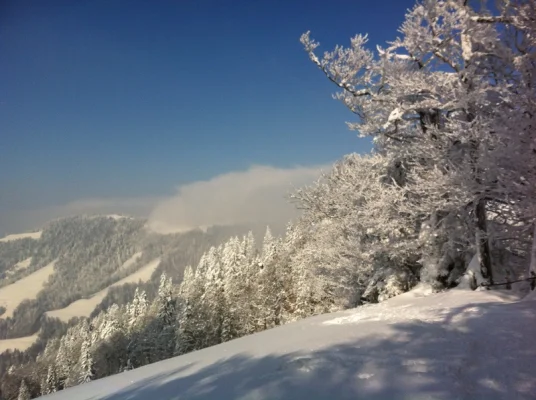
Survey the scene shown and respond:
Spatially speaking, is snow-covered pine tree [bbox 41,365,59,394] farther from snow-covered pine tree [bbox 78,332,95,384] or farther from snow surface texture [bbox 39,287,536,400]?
snow surface texture [bbox 39,287,536,400]

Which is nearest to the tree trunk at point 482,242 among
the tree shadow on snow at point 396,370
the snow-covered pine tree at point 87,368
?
the tree shadow on snow at point 396,370

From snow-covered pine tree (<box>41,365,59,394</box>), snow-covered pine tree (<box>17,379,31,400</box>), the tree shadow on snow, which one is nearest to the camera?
the tree shadow on snow

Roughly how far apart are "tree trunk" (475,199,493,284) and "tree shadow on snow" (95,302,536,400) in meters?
4.79

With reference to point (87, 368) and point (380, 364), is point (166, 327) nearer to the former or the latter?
point (87, 368)

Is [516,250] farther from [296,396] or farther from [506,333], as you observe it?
[296,396]

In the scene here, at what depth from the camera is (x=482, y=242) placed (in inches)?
406

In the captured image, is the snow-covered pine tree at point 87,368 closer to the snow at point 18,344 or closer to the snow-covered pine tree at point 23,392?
the snow-covered pine tree at point 23,392

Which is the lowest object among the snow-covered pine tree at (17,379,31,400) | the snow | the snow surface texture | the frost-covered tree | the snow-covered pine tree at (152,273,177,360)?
the snow

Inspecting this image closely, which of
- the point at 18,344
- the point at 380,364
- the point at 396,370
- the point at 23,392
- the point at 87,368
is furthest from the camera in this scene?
the point at 18,344

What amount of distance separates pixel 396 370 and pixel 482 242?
803 cm

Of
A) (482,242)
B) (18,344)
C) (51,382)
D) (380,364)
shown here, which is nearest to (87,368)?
(51,382)

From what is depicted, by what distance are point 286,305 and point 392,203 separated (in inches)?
830

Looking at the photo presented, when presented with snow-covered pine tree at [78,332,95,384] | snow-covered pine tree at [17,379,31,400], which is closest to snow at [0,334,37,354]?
snow-covered pine tree at [17,379,31,400]

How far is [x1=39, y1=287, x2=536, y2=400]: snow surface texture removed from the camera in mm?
3518
